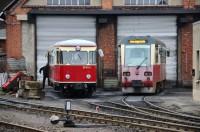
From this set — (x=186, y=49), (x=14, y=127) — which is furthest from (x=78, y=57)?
(x=14, y=127)

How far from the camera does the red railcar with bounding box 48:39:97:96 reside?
101 feet

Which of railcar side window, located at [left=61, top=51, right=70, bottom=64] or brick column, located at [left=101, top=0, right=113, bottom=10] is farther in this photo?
brick column, located at [left=101, top=0, right=113, bottom=10]

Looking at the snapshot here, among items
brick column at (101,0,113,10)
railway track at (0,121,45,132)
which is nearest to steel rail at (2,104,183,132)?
railway track at (0,121,45,132)

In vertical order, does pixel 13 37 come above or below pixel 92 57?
above

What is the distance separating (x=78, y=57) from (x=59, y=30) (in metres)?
11.4

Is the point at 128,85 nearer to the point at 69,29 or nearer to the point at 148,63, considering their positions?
the point at 148,63

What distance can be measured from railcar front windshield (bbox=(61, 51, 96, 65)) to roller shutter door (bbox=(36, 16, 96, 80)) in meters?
11.0

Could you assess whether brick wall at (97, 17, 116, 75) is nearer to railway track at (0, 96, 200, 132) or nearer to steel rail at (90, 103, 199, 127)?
steel rail at (90, 103, 199, 127)

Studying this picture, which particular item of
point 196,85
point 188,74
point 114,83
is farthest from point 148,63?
point 188,74

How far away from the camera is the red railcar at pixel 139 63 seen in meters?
31.8

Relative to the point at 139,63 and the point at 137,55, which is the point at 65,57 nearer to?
the point at 137,55

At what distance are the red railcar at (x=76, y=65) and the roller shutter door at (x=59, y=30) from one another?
10.8 metres

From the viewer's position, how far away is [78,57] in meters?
31.0

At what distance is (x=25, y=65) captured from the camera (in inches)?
1645
